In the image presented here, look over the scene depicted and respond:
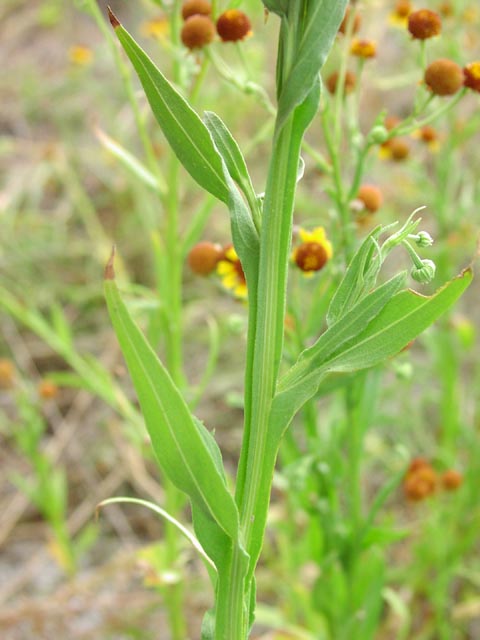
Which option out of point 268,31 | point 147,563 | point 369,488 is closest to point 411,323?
point 147,563

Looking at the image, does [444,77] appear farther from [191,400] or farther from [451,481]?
[451,481]

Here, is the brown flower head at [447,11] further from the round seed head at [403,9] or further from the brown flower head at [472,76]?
the brown flower head at [472,76]

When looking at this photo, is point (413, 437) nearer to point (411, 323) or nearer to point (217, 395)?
point (217, 395)

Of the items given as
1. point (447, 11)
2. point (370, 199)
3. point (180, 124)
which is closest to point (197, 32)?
point (370, 199)

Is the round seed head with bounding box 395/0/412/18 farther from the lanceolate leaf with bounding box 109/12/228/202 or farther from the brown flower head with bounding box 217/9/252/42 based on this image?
the lanceolate leaf with bounding box 109/12/228/202

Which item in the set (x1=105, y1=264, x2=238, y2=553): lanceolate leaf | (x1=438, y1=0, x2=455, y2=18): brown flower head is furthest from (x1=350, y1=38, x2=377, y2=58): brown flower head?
(x1=105, y1=264, x2=238, y2=553): lanceolate leaf
